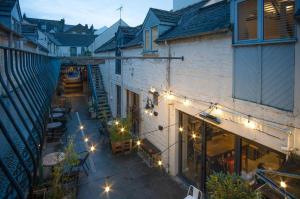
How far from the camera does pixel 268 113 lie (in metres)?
5.65

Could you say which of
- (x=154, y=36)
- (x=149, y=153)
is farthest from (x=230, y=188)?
(x=154, y=36)

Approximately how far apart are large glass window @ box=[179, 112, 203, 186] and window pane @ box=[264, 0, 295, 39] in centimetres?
422

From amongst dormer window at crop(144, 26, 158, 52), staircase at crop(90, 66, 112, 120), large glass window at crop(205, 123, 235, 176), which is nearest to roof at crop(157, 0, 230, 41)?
dormer window at crop(144, 26, 158, 52)

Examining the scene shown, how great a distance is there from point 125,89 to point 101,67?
947cm

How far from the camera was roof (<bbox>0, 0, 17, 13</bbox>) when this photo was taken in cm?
1156

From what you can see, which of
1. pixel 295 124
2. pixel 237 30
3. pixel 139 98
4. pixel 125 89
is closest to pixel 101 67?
pixel 125 89

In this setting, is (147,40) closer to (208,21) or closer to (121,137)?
(208,21)

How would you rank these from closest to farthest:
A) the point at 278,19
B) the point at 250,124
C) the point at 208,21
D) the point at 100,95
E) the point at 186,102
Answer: the point at 278,19 < the point at 250,124 < the point at 208,21 < the point at 186,102 < the point at 100,95

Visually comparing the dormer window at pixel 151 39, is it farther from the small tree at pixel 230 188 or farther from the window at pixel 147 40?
the small tree at pixel 230 188

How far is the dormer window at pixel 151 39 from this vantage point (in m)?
11.3

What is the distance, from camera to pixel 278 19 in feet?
17.1

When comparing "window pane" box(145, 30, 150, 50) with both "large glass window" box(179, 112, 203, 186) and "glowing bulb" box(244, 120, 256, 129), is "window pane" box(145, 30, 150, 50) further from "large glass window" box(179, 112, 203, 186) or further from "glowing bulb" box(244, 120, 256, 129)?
"glowing bulb" box(244, 120, 256, 129)

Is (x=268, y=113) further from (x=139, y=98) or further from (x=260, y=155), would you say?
(x=139, y=98)

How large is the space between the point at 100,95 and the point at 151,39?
11882 millimetres
